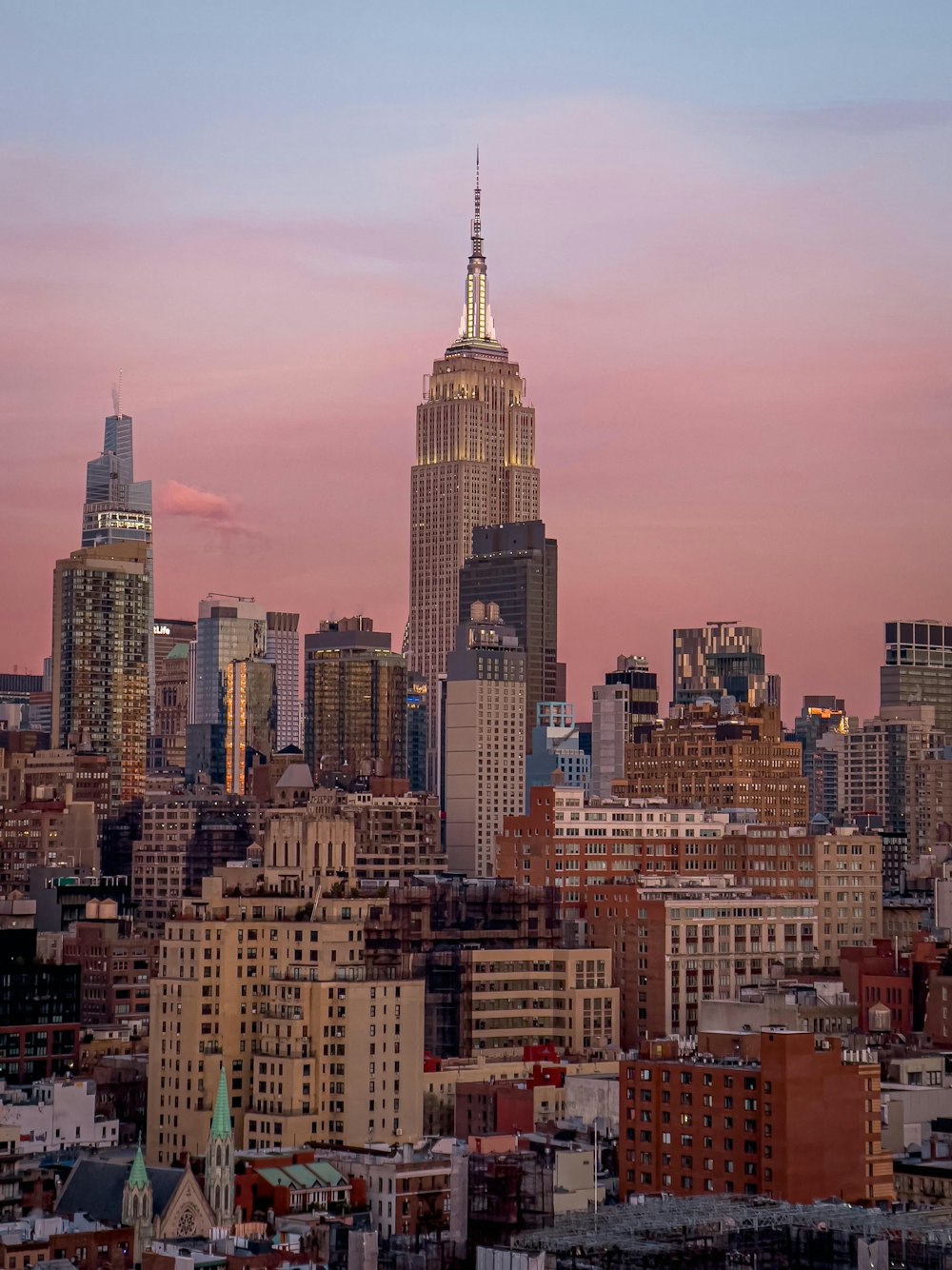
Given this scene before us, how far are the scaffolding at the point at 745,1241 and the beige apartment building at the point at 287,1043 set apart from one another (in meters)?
45.6

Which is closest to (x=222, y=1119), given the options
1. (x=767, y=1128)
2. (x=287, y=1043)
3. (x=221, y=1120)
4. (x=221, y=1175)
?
(x=221, y=1120)

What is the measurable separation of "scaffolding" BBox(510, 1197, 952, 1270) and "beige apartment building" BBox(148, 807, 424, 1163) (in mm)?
45551

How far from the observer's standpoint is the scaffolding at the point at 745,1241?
132000 millimetres

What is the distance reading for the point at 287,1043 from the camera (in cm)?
18962

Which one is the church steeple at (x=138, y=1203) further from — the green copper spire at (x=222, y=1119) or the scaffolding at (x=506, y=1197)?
the scaffolding at (x=506, y=1197)

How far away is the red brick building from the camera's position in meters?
158

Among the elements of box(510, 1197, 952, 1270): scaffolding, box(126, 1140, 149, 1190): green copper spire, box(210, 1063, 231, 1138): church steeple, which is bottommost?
box(510, 1197, 952, 1270): scaffolding

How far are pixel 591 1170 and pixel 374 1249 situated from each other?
20101 mm

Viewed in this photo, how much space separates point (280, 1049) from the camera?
189500 millimetres

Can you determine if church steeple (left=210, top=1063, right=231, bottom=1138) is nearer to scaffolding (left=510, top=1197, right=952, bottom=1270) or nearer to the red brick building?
scaffolding (left=510, top=1197, right=952, bottom=1270)

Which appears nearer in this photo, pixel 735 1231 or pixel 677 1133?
pixel 735 1231

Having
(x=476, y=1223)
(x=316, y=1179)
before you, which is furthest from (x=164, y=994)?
(x=476, y=1223)

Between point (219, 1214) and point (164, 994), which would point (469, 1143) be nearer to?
point (219, 1214)

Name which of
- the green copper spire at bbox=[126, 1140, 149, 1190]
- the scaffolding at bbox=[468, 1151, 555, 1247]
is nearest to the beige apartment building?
the green copper spire at bbox=[126, 1140, 149, 1190]
